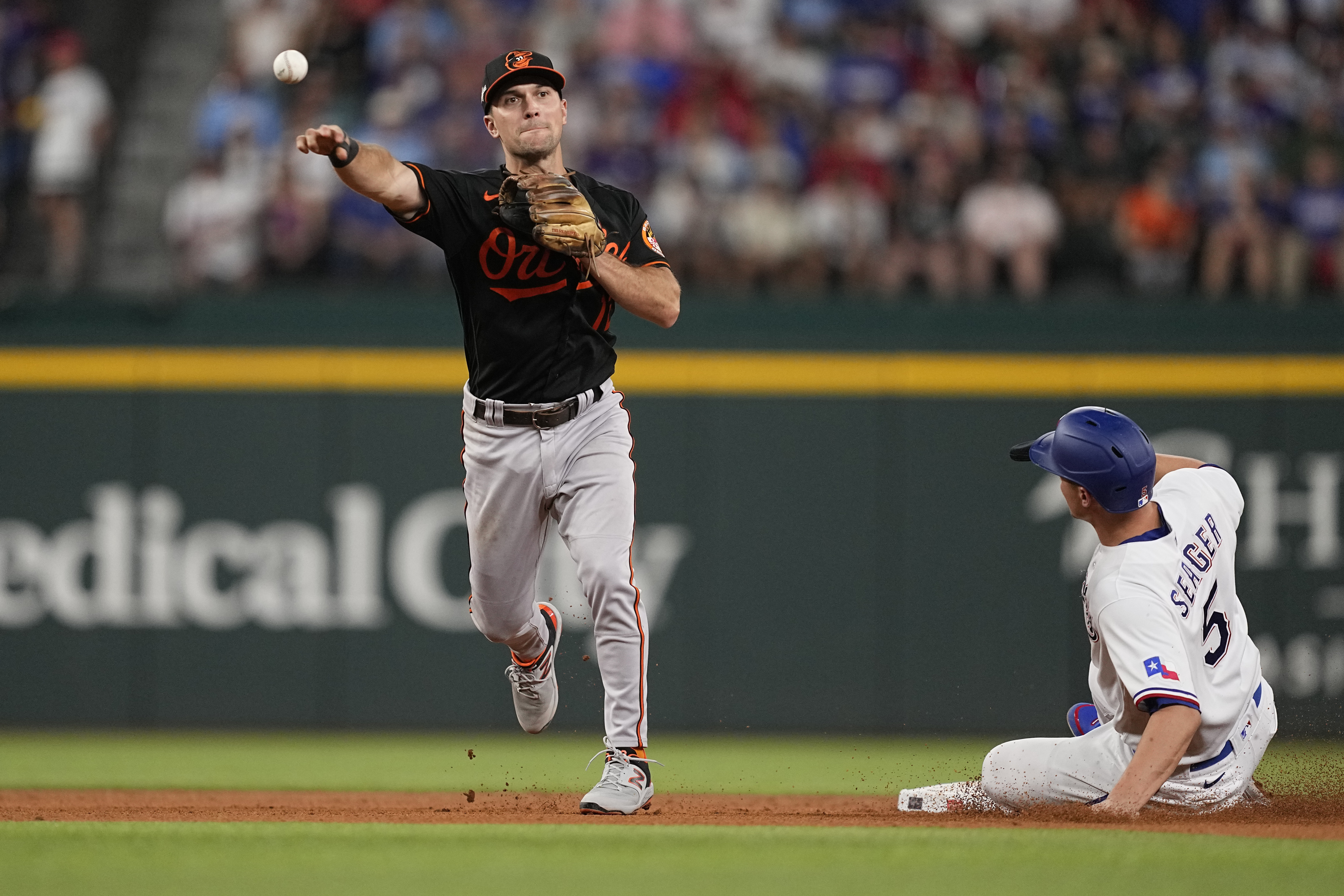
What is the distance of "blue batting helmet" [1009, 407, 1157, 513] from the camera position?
452cm

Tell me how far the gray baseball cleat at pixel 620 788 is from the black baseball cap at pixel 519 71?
2.03m

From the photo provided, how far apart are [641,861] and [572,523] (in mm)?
1319

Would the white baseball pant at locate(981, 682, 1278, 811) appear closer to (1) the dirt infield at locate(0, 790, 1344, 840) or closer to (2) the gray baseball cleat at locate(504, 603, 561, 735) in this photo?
(1) the dirt infield at locate(0, 790, 1344, 840)

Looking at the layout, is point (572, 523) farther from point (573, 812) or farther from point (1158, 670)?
point (1158, 670)

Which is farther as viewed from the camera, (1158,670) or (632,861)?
(1158,670)

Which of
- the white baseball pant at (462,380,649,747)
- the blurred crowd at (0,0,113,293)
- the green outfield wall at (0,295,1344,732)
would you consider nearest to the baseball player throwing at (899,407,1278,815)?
the white baseball pant at (462,380,649,747)

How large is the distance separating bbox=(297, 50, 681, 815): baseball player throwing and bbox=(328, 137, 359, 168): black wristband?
91mm

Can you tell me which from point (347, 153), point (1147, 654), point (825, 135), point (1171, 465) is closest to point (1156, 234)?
point (825, 135)

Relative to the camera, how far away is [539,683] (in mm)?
5676

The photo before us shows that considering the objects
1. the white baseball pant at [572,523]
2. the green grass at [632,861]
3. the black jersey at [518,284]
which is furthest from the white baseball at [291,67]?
the green grass at [632,861]

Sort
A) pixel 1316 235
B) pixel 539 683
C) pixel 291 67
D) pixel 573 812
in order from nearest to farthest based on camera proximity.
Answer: pixel 291 67, pixel 573 812, pixel 539 683, pixel 1316 235

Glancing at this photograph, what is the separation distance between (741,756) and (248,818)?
3432 millimetres

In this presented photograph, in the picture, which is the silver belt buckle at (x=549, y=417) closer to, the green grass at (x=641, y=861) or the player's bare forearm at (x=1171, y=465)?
Result: the green grass at (x=641, y=861)

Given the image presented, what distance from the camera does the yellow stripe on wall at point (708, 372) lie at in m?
8.61
